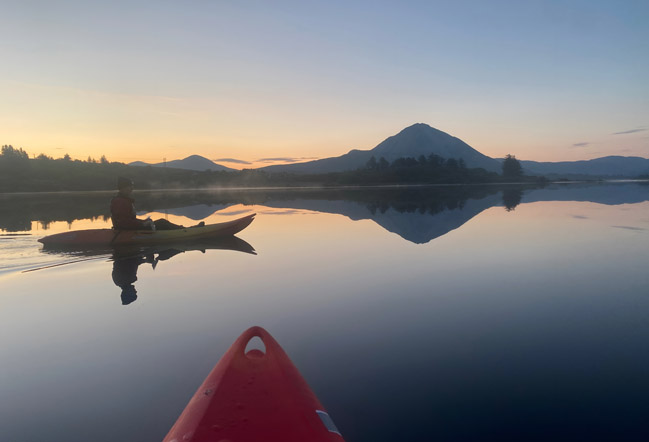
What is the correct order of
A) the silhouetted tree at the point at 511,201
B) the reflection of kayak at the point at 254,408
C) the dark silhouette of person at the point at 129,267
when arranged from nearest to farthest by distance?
the reflection of kayak at the point at 254,408 → the dark silhouette of person at the point at 129,267 → the silhouetted tree at the point at 511,201

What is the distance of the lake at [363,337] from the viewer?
4.24 meters

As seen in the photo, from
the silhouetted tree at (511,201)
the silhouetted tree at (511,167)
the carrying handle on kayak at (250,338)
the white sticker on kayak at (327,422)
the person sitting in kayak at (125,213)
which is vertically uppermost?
the silhouetted tree at (511,167)

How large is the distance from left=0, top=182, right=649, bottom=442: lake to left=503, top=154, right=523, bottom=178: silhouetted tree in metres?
187

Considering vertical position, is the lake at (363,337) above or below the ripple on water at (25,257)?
below

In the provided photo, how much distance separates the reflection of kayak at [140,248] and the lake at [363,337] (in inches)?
41.7

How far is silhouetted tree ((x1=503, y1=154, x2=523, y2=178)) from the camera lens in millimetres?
179125

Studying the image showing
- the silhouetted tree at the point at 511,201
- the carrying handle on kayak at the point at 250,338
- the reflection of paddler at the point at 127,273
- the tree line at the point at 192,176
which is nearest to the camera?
the carrying handle on kayak at the point at 250,338

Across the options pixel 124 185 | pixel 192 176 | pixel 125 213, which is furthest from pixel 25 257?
pixel 192 176

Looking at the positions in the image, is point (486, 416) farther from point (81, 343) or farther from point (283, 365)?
point (81, 343)

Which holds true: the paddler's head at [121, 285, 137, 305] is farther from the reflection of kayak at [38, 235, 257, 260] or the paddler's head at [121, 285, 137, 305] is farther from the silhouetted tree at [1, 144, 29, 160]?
the silhouetted tree at [1, 144, 29, 160]

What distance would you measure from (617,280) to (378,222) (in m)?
14.0

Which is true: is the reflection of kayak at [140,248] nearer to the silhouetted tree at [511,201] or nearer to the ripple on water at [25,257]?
the ripple on water at [25,257]

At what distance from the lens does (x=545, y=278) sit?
32.7ft

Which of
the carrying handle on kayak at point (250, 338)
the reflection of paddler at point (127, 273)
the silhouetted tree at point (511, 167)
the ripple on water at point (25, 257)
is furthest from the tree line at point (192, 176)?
the carrying handle on kayak at point (250, 338)
